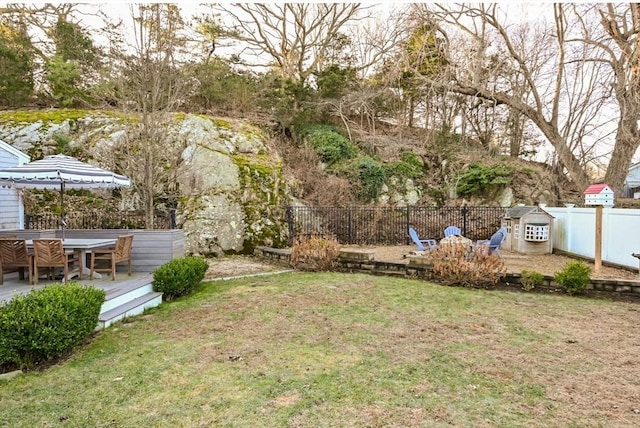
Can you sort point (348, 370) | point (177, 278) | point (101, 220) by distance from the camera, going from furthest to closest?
1. point (101, 220)
2. point (177, 278)
3. point (348, 370)

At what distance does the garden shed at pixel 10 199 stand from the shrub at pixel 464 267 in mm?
9343

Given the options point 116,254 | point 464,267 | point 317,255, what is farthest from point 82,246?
point 464,267

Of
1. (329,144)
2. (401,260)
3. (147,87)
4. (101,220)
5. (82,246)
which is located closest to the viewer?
(82,246)

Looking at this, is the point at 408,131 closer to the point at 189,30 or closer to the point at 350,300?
the point at 189,30

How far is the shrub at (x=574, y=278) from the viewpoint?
20.0ft

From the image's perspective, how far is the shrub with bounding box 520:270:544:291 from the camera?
646cm

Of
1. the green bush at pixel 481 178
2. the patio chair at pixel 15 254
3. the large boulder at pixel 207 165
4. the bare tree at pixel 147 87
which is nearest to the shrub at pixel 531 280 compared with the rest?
the large boulder at pixel 207 165

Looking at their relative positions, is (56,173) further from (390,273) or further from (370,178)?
(370,178)

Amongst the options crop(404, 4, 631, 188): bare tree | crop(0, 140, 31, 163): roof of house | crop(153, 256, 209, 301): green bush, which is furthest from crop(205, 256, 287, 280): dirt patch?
crop(404, 4, 631, 188): bare tree

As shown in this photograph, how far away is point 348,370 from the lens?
333cm

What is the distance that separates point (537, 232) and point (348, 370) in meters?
→ 8.78

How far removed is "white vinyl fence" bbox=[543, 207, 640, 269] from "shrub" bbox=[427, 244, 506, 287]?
9.52 ft

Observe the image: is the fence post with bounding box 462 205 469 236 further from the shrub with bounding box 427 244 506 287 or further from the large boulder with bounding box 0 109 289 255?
the large boulder with bounding box 0 109 289 255

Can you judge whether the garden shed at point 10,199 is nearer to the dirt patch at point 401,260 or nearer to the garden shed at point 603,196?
the dirt patch at point 401,260
